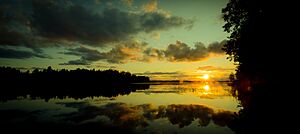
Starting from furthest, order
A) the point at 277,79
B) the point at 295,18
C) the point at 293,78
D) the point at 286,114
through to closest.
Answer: the point at 277,79 < the point at 293,78 < the point at 295,18 < the point at 286,114

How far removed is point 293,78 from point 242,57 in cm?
700

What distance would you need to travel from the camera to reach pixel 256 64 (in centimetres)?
2961

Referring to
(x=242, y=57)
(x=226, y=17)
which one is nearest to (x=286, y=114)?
(x=242, y=57)

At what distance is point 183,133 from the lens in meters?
17.2

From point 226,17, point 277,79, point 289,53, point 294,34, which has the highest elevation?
point 226,17

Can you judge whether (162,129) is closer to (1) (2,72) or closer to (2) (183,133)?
(2) (183,133)

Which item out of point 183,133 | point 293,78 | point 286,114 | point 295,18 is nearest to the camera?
point 183,133

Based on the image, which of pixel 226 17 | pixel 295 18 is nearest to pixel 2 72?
pixel 226 17

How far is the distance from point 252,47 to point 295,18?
18.2ft

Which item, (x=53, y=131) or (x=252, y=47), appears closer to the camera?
(x=53, y=131)

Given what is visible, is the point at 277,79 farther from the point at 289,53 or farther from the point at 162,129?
the point at 162,129

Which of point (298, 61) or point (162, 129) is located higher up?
point (298, 61)

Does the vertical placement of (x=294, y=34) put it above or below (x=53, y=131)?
above

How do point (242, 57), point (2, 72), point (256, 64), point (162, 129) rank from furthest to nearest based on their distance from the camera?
1. point (2, 72)
2. point (242, 57)
3. point (256, 64)
4. point (162, 129)
